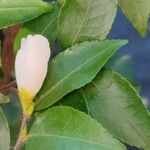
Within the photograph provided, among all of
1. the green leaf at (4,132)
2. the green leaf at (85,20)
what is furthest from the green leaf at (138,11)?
the green leaf at (4,132)

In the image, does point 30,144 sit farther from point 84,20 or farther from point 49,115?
point 84,20

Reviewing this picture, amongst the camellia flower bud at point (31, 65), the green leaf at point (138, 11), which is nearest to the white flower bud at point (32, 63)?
the camellia flower bud at point (31, 65)

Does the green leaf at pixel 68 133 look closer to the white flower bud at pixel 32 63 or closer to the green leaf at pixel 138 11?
the white flower bud at pixel 32 63

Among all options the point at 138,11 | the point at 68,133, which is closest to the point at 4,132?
the point at 68,133

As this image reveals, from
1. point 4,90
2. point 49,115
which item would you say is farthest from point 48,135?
point 4,90

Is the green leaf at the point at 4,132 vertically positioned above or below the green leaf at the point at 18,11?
below

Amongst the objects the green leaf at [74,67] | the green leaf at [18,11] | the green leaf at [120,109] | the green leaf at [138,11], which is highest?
the green leaf at [18,11]
